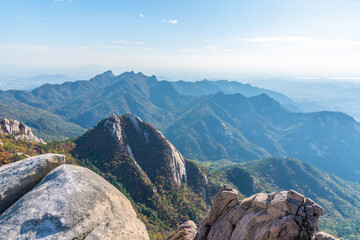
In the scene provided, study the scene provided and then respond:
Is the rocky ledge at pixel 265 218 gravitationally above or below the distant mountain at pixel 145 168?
above

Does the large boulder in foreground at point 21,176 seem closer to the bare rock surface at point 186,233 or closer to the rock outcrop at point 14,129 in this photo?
the bare rock surface at point 186,233

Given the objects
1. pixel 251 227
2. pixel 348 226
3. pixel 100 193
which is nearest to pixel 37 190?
pixel 100 193

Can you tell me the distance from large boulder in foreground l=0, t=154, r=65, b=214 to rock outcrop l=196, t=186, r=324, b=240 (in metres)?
20.6

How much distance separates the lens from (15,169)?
1781cm

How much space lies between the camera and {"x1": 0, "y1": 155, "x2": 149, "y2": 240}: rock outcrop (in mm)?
13305

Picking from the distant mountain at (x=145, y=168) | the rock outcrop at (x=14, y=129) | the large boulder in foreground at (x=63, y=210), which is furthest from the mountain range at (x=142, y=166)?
the large boulder in foreground at (x=63, y=210)

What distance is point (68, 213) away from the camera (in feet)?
47.3

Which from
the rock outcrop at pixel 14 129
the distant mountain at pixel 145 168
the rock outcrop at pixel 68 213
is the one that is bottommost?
the distant mountain at pixel 145 168

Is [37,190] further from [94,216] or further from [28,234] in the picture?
Result: [94,216]

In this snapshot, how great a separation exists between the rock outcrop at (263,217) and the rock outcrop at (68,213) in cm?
1084

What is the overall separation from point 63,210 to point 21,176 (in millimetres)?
6558

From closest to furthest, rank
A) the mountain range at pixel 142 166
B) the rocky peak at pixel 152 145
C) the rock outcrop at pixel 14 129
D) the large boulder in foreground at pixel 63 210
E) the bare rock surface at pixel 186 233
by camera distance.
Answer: the large boulder in foreground at pixel 63 210 < the bare rock surface at pixel 186 233 < the mountain range at pixel 142 166 < the rock outcrop at pixel 14 129 < the rocky peak at pixel 152 145

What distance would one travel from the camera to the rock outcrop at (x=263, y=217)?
18266 millimetres

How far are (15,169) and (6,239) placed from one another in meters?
7.48
